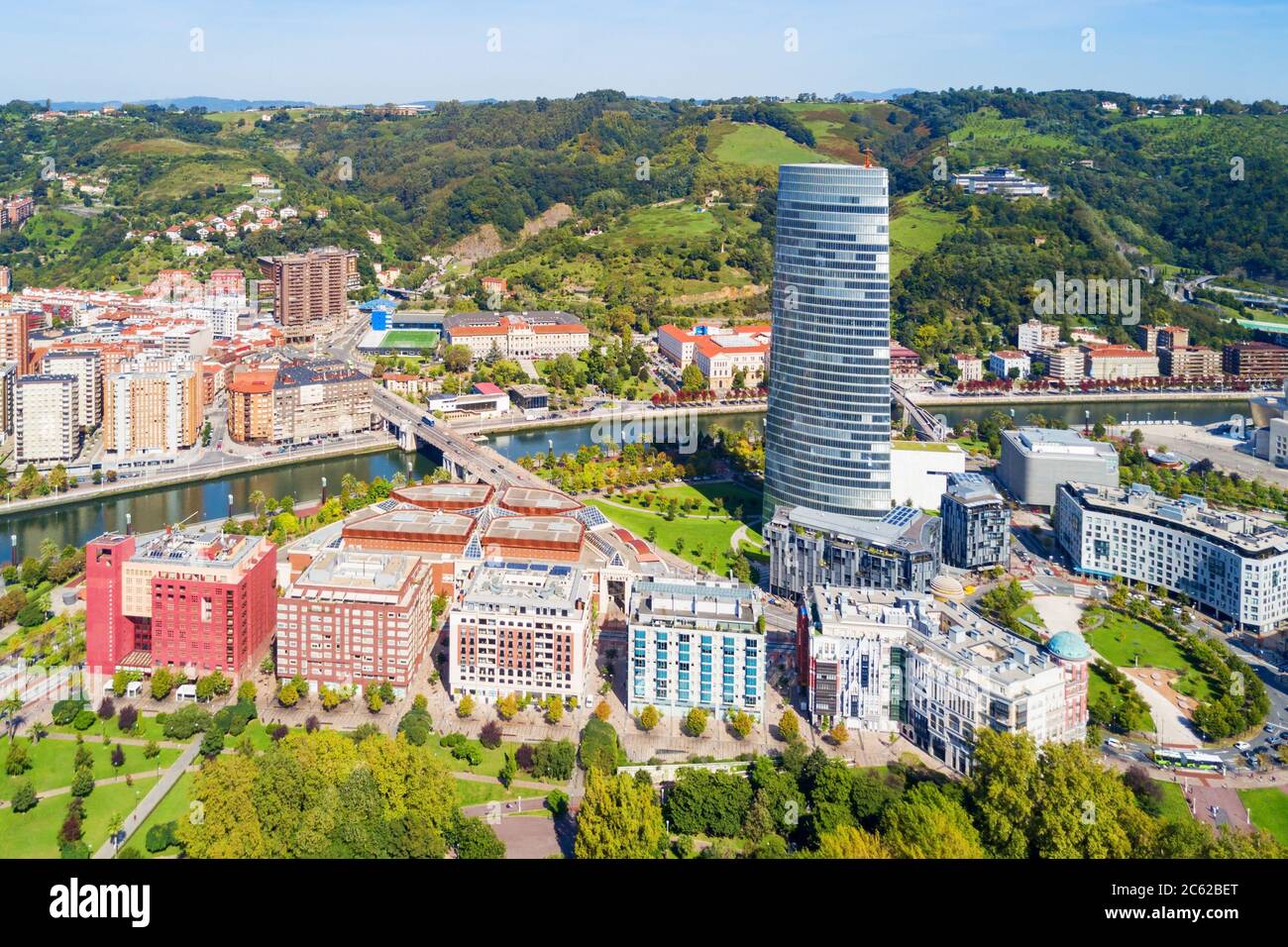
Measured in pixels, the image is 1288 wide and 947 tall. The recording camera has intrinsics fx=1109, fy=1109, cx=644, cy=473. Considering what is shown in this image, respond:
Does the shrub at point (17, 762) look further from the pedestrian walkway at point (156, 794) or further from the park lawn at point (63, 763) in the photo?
the pedestrian walkway at point (156, 794)

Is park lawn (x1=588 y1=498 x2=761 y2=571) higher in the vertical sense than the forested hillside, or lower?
lower

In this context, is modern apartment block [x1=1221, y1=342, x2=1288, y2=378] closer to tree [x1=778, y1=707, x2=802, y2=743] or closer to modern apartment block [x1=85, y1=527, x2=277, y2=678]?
tree [x1=778, y1=707, x2=802, y2=743]

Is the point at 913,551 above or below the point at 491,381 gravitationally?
below

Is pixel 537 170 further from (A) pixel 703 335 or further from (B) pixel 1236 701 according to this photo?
(B) pixel 1236 701

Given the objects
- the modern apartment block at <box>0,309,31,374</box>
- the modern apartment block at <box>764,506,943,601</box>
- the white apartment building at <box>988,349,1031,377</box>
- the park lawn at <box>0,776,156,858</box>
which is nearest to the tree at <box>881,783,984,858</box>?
the modern apartment block at <box>764,506,943,601</box>

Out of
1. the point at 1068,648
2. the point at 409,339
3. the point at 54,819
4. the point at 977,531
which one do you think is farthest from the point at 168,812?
the point at 409,339

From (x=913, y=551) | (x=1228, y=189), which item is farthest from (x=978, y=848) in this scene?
(x=1228, y=189)
